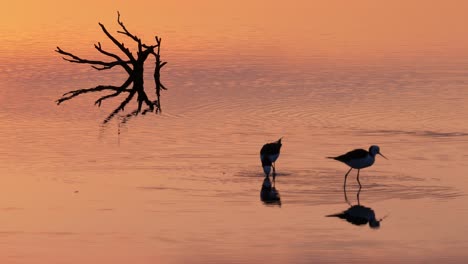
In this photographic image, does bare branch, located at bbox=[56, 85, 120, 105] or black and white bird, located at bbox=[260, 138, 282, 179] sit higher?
bare branch, located at bbox=[56, 85, 120, 105]

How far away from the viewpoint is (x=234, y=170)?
82.4ft

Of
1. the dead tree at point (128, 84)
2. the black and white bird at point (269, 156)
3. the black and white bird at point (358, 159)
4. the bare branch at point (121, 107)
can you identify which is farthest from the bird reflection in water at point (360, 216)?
the dead tree at point (128, 84)

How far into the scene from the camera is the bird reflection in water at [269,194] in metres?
22.2

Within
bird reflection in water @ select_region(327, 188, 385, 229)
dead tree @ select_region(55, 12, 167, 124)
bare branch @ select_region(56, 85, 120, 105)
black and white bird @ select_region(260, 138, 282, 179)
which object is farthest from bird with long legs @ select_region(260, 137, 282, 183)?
bare branch @ select_region(56, 85, 120, 105)

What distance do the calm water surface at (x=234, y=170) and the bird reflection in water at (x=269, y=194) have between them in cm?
13

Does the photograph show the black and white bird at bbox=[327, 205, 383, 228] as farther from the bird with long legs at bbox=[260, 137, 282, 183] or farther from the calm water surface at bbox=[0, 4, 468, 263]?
the bird with long legs at bbox=[260, 137, 282, 183]

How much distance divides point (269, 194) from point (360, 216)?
2270 millimetres

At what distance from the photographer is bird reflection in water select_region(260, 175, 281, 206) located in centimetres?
2225

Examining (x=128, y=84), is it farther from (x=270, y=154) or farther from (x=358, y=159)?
(x=358, y=159)

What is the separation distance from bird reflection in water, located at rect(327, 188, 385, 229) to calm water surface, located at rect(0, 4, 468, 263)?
187 millimetres

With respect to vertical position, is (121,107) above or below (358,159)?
above

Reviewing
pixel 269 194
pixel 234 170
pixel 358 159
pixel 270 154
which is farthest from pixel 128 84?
pixel 269 194

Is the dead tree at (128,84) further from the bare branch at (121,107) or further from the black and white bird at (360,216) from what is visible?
the black and white bird at (360,216)

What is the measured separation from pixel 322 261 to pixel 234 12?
170 ft
